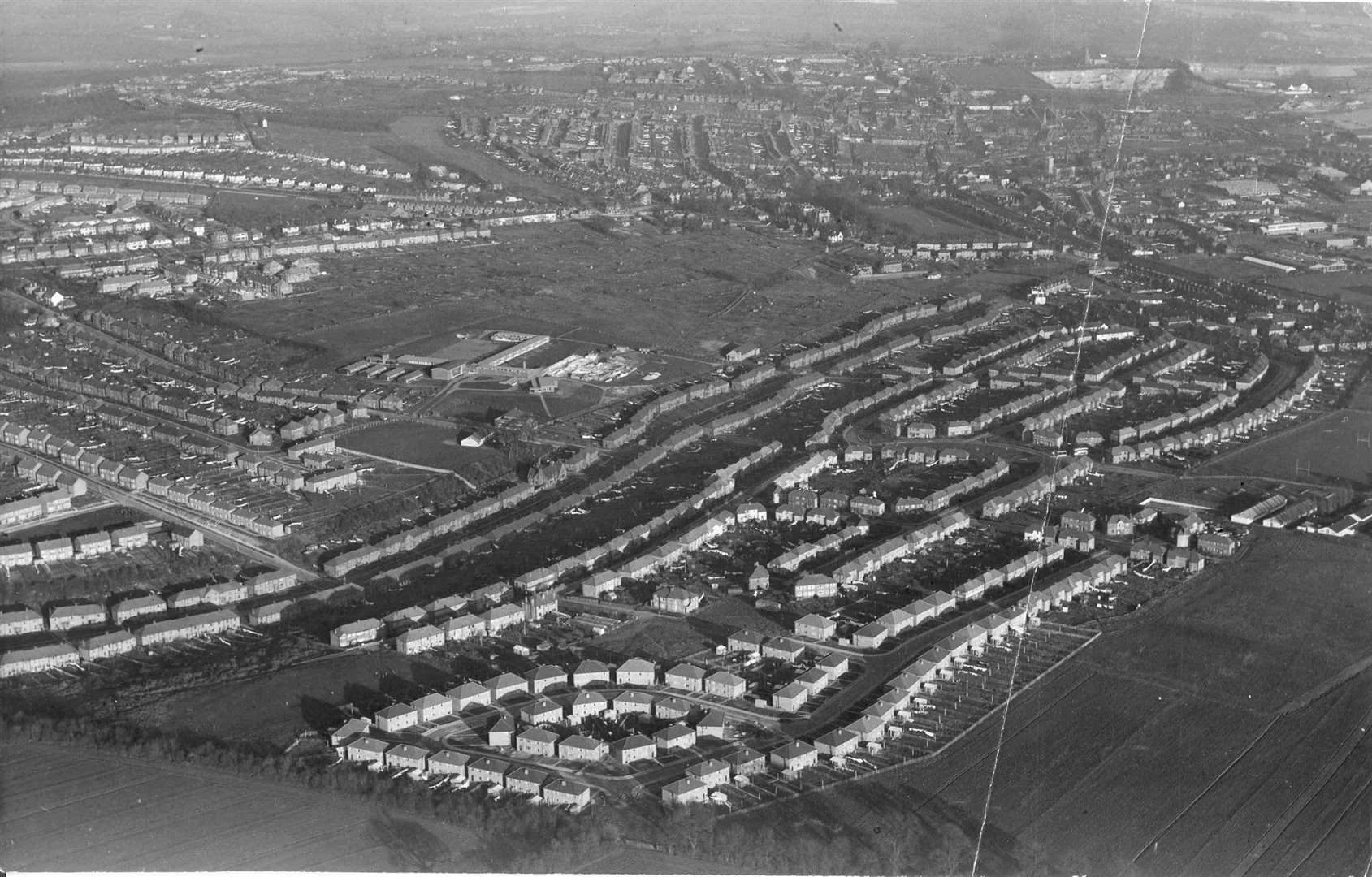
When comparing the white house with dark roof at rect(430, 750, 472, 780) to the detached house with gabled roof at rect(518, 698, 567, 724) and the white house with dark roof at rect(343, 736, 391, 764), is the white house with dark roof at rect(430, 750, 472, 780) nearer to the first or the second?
the white house with dark roof at rect(343, 736, 391, 764)

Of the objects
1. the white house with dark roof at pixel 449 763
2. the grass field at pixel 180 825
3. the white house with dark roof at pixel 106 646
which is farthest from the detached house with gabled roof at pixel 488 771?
the white house with dark roof at pixel 106 646

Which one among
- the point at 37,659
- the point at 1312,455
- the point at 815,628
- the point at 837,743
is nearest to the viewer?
the point at 837,743

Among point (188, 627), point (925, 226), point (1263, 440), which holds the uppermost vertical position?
point (188, 627)

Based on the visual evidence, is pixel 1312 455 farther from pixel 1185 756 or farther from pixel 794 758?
pixel 794 758

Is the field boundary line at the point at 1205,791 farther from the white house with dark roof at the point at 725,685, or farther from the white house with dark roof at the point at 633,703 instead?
the white house with dark roof at the point at 633,703

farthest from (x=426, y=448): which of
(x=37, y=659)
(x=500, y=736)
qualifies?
(x=500, y=736)

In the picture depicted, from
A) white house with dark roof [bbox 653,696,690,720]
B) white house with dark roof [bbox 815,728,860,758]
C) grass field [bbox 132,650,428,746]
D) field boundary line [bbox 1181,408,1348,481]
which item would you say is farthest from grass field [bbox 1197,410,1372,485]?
grass field [bbox 132,650,428,746]
